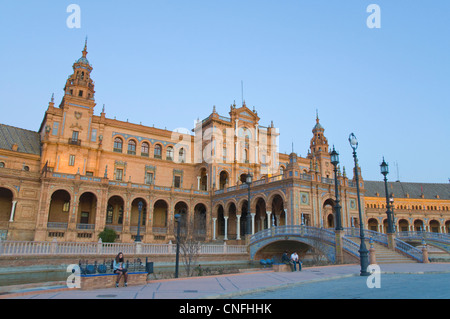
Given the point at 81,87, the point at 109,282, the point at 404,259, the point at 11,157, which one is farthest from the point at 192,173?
the point at 109,282

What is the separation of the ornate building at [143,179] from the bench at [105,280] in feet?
57.9

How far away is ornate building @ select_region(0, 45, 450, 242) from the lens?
33406mm

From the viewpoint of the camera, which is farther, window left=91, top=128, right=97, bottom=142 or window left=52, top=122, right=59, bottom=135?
window left=91, top=128, right=97, bottom=142

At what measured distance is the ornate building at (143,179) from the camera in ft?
110

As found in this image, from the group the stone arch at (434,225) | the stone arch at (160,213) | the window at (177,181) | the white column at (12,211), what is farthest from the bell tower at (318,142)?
the white column at (12,211)

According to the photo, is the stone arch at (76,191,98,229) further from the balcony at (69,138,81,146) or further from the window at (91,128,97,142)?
the window at (91,128,97,142)

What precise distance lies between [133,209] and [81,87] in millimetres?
16879

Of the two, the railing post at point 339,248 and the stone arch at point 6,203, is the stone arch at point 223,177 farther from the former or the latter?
the railing post at point 339,248

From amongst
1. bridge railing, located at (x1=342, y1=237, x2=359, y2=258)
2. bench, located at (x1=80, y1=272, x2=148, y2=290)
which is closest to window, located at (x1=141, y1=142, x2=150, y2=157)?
bridge railing, located at (x1=342, y1=237, x2=359, y2=258)

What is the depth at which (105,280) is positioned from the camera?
10719 mm

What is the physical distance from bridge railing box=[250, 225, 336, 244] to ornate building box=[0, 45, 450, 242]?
7.74 ft

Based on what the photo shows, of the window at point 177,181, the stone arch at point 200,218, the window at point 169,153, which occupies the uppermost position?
the window at point 169,153

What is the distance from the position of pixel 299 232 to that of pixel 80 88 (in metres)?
32.2
